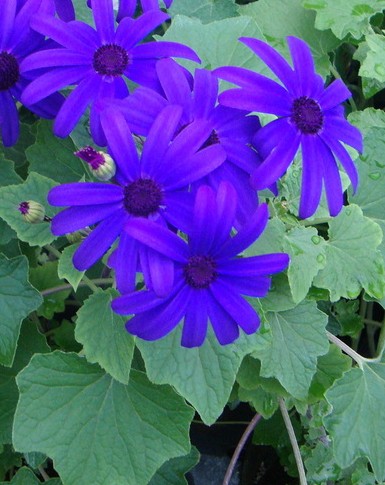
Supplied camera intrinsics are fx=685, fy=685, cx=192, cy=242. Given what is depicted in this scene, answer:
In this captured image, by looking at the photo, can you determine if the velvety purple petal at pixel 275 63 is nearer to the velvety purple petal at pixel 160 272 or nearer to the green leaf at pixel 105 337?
the velvety purple petal at pixel 160 272

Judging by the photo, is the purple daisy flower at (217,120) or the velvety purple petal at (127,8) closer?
the purple daisy flower at (217,120)

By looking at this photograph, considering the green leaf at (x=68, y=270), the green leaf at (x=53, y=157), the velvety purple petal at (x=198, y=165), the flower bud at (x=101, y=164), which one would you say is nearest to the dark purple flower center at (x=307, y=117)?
the velvety purple petal at (x=198, y=165)

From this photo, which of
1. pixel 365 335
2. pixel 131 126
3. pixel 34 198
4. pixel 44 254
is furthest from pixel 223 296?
pixel 365 335

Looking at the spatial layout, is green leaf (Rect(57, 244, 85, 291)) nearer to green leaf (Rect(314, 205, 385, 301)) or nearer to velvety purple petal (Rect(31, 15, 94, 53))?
velvety purple petal (Rect(31, 15, 94, 53))

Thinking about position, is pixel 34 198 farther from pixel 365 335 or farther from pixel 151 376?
pixel 365 335

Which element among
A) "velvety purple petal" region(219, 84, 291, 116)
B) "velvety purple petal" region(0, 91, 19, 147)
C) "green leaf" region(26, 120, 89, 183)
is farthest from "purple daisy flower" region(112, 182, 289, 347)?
"green leaf" region(26, 120, 89, 183)

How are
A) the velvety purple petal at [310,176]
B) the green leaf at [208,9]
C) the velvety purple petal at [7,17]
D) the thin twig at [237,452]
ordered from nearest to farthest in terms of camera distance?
the velvety purple petal at [310,176] < the velvety purple petal at [7,17] < the thin twig at [237,452] < the green leaf at [208,9]
